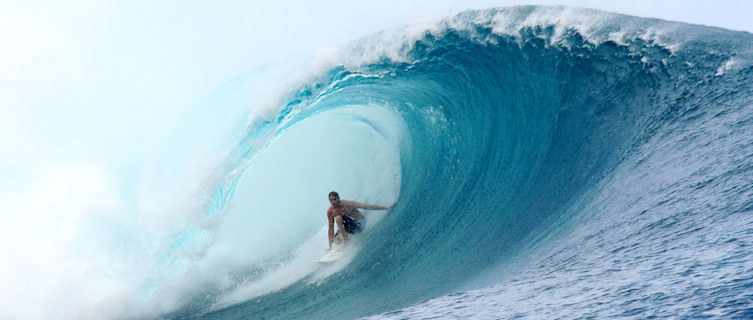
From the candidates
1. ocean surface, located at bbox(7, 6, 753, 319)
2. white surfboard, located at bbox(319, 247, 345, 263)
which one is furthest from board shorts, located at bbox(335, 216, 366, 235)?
white surfboard, located at bbox(319, 247, 345, 263)

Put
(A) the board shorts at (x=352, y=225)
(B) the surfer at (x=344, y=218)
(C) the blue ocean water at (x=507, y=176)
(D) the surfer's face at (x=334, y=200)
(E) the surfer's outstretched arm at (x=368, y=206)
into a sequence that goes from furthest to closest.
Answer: (E) the surfer's outstretched arm at (x=368, y=206) < (A) the board shorts at (x=352, y=225) < (B) the surfer at (x=344, y=218) < (D) the surfer's face at (x=334, y=200) < (C) the blue ocean water at (x=507, y=176)

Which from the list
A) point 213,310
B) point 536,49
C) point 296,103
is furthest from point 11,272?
point 536,49

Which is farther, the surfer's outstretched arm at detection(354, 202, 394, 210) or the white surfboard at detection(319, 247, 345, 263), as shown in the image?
the surfer's outstretched arm at detection(354, 202, 394, 210)

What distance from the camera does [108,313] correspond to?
284 inches

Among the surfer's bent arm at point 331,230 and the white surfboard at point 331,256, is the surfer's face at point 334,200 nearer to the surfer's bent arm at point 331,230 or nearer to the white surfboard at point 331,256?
the surfer's bent arm at point 331,230

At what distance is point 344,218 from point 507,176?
2056 mm

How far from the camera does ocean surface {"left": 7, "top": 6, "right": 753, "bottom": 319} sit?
2736 mm

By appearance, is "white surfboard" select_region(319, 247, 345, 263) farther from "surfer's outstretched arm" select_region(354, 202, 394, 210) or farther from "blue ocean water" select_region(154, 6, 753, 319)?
"surfer's outstretched arm" select_region(354, 202, 394, 210)

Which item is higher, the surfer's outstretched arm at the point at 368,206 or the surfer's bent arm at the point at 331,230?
the surfer's outstretched arm at the point at 368,206

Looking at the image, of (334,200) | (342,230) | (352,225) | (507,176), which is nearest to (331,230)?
(342,230)

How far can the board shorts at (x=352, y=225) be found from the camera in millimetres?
7199

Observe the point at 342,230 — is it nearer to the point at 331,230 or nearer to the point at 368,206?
the point at 331,230

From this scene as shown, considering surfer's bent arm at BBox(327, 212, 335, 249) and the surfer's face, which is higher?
the surfer's face

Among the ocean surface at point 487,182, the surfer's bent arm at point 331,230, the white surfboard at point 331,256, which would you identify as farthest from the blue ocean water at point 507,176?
the surfer's bent arm at point 331,230
